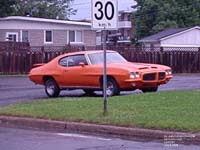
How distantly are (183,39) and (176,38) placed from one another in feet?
3.20

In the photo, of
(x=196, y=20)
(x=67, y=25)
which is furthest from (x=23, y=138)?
(x=196, y=20)

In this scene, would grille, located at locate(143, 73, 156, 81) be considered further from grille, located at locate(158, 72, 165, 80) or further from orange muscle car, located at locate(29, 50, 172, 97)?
grille, located at locate(158, 72, 165, 80)

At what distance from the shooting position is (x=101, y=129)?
13445 millimetres

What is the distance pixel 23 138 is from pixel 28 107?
3.89m

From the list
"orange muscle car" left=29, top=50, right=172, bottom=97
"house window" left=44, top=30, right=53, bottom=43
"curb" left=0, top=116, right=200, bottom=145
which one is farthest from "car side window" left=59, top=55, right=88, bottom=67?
"house window" left=44, top=30, right=53, bottom=43

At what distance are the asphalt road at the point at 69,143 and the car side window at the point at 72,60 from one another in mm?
7819

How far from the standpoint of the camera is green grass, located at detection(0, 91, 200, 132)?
13.1 metres

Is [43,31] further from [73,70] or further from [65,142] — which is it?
[65,142]

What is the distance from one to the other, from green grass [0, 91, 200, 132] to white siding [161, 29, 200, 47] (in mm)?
41823

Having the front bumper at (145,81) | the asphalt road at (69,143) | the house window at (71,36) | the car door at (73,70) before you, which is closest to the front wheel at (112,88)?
the front bumper at (145,81)

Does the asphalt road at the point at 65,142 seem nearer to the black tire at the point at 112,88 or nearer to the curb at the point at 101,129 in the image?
the curb at the point at 101,129

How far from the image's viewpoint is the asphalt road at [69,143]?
1140 centimetres

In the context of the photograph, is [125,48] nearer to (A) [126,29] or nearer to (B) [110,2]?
(B) [110,2]

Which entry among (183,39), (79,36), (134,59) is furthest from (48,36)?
(134,59)
